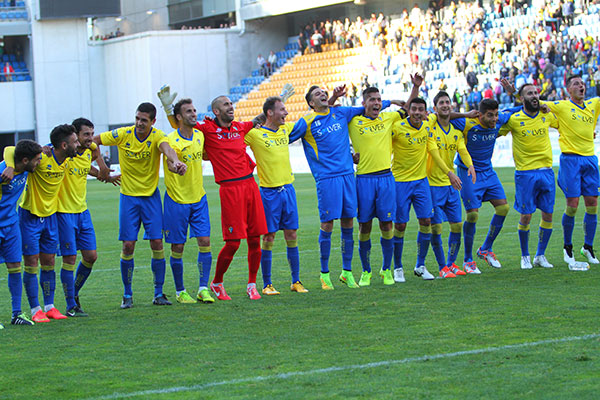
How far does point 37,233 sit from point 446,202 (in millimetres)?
4693

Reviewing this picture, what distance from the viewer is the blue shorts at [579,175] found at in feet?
35.3

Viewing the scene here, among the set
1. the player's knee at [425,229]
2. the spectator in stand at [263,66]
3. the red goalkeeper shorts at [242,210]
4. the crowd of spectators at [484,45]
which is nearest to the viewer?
the red goalkeeper shorts at [242,210]

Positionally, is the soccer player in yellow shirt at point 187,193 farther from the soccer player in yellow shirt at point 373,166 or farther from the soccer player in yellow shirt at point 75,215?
the soccer player in yellow shirt at point 373,166

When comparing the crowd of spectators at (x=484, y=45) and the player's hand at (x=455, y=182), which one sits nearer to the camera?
the player's hand at (x=455, y=182)

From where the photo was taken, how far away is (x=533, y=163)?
1084cm

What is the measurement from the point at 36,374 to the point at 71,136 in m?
2.91

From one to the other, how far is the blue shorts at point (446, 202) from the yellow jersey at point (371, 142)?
3.20 feet

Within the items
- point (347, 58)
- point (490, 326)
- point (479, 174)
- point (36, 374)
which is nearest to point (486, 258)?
point (479, 174)

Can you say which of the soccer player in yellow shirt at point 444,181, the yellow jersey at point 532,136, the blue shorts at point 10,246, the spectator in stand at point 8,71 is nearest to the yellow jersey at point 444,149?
the soccer player in yellow shirt at point 444,181

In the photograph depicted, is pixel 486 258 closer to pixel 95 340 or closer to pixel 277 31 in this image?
pixel 95 340

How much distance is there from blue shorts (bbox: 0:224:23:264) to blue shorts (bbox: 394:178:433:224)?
13.4 ft

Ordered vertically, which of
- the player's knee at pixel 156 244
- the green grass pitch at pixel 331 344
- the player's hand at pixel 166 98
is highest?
the player's hand at pixel 166 98

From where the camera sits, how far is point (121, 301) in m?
9.53

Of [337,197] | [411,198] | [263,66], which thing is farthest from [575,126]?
[263,66]
